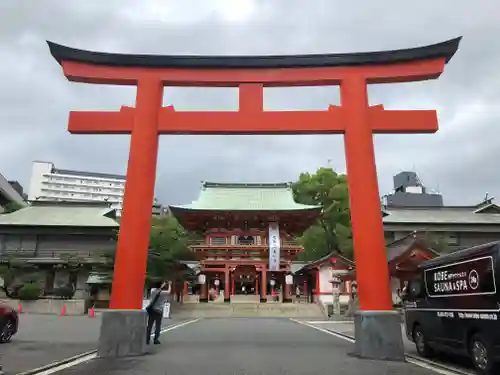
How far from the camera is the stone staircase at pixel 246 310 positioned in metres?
32.2

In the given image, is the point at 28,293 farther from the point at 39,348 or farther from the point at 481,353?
the point at 481,353

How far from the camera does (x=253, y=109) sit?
11.0m

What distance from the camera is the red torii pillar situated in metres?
10.3

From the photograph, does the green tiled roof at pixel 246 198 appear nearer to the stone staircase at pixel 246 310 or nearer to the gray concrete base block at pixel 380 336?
the stone staircase at pixel 246 310

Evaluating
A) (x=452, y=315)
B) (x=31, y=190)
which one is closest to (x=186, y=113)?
(x=452, y=315)

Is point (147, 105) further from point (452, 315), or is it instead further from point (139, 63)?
point (452, 315)

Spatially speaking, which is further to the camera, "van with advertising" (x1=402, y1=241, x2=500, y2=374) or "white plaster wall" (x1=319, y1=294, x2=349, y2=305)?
"white plaster wall" (x1=319, y1=294, x2=349, y2=305)

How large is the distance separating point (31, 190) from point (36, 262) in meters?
85.6

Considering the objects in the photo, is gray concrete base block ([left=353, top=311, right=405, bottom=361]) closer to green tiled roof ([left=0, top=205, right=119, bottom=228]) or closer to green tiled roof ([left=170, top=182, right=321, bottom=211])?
green tiled roof ([left=170, top=182, right=321, bottom=211])

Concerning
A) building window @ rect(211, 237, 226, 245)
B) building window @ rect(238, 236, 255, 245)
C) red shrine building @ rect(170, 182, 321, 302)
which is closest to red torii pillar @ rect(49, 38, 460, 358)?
red shrine building @ rect(170, 182, 321, 302)

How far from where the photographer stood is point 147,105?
1087cm

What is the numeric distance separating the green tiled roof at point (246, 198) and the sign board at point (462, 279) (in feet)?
76.3

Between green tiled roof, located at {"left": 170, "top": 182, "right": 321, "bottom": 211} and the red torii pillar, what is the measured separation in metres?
21.9

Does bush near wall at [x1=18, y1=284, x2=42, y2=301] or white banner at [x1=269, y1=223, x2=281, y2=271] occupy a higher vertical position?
white banner at [x1=269, y1=223, x2=281, y2=271]
